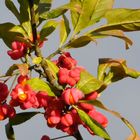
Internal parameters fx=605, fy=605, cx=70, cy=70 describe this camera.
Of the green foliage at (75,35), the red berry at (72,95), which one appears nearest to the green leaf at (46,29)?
the green foliage at (75,35)

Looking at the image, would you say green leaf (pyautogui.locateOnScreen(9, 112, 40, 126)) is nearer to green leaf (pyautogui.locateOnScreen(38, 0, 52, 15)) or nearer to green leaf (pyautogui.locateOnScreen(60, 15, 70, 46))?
green leaf (pyautogui.locateOnScreen(60, 15, 70, 46))

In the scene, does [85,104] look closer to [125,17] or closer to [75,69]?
[75,69]

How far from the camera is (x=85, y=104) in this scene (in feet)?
10.1

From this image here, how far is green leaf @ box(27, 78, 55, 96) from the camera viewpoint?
3.06 meters

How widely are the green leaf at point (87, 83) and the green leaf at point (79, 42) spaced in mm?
180

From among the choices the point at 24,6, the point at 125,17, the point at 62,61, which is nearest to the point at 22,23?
the point at 24,6

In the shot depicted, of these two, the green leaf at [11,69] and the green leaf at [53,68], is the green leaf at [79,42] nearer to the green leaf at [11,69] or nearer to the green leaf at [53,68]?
the green leaf at [53,68]


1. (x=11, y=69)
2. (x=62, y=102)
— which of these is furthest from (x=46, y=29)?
(x=62, y=102)

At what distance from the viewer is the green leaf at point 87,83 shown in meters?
3.09

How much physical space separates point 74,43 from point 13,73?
1.23 ft

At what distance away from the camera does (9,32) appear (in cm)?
336

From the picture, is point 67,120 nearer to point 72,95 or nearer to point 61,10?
point 72,95

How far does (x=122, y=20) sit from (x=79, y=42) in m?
0.26

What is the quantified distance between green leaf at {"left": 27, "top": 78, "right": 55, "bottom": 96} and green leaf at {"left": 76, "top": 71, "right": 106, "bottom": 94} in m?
0.17
